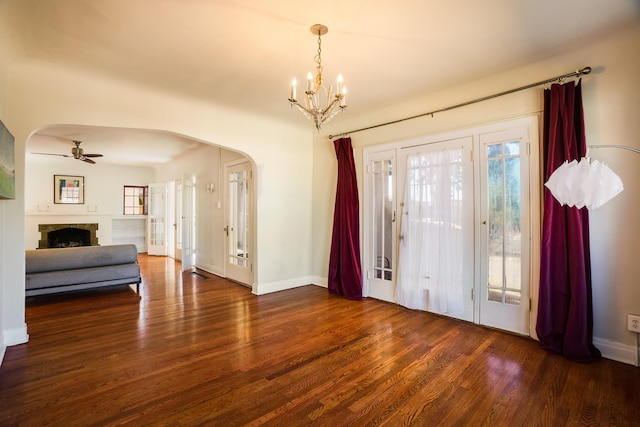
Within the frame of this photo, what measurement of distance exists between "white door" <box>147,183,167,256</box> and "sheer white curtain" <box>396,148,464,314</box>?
722 centimetres

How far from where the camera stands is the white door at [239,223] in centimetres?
512

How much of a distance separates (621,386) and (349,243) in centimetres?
302

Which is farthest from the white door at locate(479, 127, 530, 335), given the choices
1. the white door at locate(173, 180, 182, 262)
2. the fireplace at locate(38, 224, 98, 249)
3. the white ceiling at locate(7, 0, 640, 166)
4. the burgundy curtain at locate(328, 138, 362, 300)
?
the fireplace at locate(38, 224, 98, 249)

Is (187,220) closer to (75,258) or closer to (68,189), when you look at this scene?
(75,258)

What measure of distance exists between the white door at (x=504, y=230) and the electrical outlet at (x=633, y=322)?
0.71 m

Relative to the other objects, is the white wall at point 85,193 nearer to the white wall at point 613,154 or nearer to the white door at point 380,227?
the white door at point 380,227

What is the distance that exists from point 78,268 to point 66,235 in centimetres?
499

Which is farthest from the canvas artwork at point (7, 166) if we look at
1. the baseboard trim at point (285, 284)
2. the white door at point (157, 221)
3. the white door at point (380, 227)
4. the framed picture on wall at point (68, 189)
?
the framed picture on wall at point (68, 189)

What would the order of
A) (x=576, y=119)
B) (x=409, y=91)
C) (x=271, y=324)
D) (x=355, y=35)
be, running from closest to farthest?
1. (x=355, y=35)
2. (x=576, y=119)
3. (x=271, y=324)
4. (x=409, y=91)

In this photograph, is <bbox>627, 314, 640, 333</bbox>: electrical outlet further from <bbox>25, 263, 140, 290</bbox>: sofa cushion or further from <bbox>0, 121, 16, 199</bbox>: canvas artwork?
<bbox>25, 263, 140, 290</bbox>: sofa cushion

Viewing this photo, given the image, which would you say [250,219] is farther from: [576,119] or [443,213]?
[576,119]

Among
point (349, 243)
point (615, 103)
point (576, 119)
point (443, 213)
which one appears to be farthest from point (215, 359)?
point (615, 103)

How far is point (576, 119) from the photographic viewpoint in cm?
265

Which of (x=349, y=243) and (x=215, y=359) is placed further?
(x=349, y=243)
